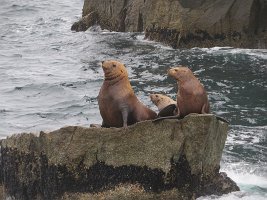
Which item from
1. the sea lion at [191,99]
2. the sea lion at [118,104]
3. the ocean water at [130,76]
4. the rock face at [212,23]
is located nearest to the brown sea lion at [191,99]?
the sea lion at [191,99]

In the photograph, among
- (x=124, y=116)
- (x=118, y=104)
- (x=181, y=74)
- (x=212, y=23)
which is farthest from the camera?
(x=212, y=23)

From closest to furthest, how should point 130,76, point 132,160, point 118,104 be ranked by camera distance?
Answer: 1. point 132,160
2. point 118,104
3. point 130,76

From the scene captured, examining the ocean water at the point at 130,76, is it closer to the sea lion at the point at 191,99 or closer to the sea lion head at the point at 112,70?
the sea lion at the point at 191,99

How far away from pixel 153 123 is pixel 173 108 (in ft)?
3.22

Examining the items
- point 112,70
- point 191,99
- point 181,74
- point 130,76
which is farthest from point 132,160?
point 130,76

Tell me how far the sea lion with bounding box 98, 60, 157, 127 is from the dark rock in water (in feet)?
1.86

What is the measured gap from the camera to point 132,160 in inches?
329

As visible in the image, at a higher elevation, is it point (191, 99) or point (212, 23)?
point (191, 99)

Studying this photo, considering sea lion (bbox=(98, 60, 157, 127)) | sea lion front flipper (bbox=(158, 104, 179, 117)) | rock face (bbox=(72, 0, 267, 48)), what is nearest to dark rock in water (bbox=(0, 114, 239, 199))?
sea lion (bbox=(98, 60, 157, 127))

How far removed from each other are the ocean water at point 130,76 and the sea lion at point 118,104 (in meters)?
1.47

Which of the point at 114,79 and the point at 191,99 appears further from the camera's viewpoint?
the point at 114,79

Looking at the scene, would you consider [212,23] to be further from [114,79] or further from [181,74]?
[114,79]

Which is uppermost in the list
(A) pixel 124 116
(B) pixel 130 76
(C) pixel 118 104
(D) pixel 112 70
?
(D) pixel 112 70

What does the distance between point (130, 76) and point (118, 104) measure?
9138 millimetres
